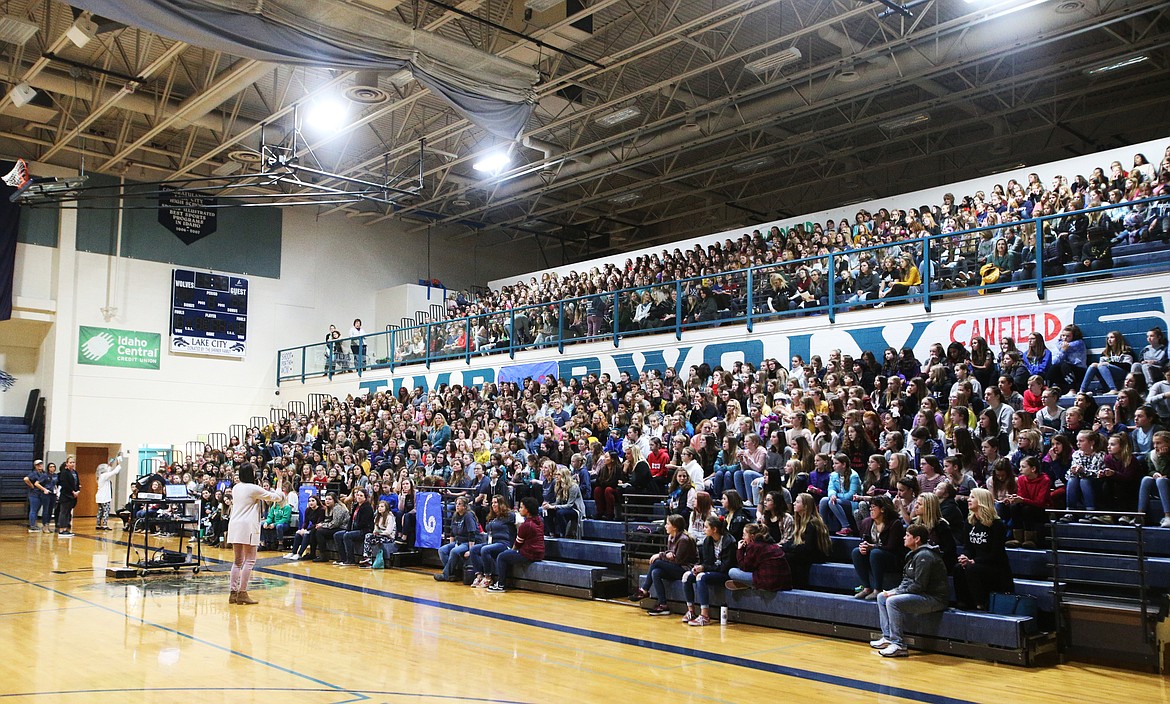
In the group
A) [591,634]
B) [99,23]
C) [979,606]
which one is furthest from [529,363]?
[979,606]

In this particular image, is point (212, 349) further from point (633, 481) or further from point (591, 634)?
point (591, 634)

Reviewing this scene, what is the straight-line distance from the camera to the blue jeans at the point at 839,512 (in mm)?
9555

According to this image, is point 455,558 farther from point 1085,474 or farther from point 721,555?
point 1085,474

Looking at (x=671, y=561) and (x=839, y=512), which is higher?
(x=839, y=512)

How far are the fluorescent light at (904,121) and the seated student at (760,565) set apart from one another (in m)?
14.1

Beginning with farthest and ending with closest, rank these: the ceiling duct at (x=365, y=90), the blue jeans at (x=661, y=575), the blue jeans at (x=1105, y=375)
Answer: the ceiling duct at (x=365, y=90) < the blue jeans at (x=1105, y=375) < the blue jeans at (x=661, y=575)

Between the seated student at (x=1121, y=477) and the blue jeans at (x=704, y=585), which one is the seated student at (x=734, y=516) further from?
the seated student at (x=1121, y=477)

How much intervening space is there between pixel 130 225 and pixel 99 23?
33.1ft

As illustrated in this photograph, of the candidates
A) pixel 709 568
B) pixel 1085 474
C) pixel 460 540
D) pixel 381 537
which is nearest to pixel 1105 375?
pixel 1085 474

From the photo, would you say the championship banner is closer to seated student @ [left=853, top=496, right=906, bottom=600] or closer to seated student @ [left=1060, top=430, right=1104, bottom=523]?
seated student @ [left=853, top=496, right=906, bottom=600]

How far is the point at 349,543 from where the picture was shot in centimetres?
1476

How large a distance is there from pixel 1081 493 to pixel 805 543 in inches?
99.6

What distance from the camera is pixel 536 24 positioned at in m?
17.2

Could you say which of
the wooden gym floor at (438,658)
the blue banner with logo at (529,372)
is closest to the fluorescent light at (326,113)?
the blue banner with logo at (529,372)
